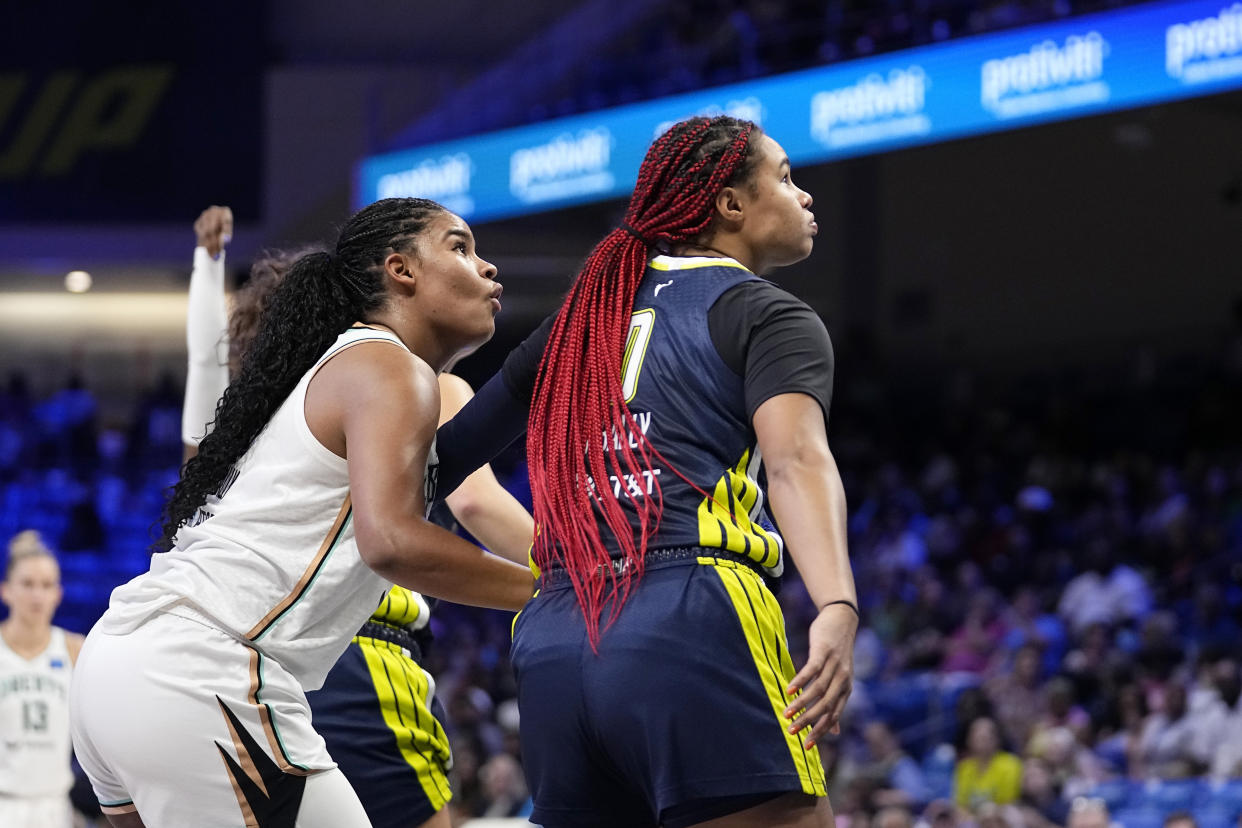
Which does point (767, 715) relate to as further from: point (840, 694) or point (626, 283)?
point (626, 283)

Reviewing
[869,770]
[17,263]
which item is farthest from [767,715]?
[17,263]

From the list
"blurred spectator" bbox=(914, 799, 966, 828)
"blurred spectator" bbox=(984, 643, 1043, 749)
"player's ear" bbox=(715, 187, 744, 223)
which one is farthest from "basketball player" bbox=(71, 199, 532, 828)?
"blurred spectator" bbox=(984, 643, 1043, 749)

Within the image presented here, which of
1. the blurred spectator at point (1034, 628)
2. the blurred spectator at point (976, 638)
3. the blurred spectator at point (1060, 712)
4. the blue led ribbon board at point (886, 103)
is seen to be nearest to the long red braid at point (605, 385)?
the blurred spectator at point (1060, 712)

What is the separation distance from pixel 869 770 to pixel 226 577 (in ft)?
24.6

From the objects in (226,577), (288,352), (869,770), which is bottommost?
(869,770)

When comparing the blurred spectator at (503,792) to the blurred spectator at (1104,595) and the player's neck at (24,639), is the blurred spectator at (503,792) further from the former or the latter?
the blurred spectator at (1104,595)

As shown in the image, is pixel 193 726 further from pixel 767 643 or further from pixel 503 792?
pixel 503 792

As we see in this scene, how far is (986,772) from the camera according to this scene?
8773 mm

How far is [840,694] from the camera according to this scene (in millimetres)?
2123

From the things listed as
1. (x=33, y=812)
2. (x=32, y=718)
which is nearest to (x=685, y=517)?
(x=32, y=718)

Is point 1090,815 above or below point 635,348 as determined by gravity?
below

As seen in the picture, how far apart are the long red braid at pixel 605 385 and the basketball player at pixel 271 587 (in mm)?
181

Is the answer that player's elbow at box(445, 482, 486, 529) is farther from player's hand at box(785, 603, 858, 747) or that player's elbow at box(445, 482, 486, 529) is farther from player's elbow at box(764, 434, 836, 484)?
player's hand at box(785, 603, 858, 747)

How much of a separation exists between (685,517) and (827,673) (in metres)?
0.34
